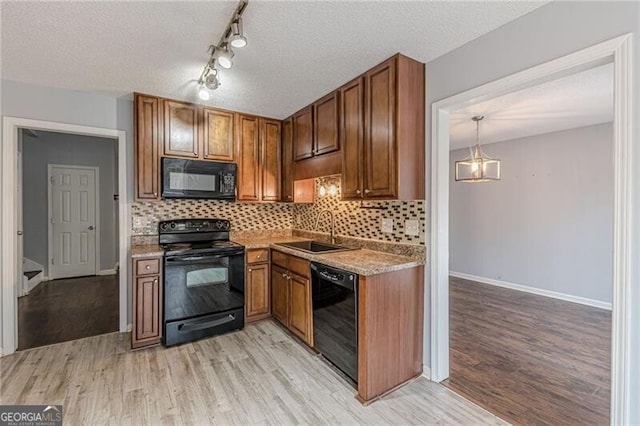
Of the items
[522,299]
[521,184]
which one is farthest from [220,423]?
[521,184]

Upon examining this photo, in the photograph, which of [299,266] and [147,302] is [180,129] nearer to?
[147,302]

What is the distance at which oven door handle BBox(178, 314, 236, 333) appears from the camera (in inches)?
112

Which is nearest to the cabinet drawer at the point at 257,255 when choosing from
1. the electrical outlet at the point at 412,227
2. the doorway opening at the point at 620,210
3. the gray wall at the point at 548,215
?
the electrical outlet at the point at 412,227

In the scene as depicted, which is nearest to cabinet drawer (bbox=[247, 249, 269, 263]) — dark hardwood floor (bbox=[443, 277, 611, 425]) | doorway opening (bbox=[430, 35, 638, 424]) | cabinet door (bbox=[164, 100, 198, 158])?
cabinet door (bbox=[164, 100, 198, 158])

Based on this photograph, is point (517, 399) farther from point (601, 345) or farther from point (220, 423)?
point (220, 423)

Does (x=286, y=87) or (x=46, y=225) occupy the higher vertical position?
(x=286, y=87)

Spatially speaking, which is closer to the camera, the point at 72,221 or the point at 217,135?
the point at 217,135

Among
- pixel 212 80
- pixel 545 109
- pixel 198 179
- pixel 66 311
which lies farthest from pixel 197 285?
pixel 545 109

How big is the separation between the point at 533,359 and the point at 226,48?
3.54 meters

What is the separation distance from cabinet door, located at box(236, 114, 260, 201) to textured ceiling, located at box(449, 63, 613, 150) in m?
2.27

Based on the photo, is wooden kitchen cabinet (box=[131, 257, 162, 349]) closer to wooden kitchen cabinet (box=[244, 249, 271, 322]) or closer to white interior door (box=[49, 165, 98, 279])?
wooden kitchen cabinet (box=[244, 249, 271, 322])

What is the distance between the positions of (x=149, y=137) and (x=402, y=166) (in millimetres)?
2529

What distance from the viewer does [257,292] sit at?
3.36m

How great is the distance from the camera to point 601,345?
2.85 m
